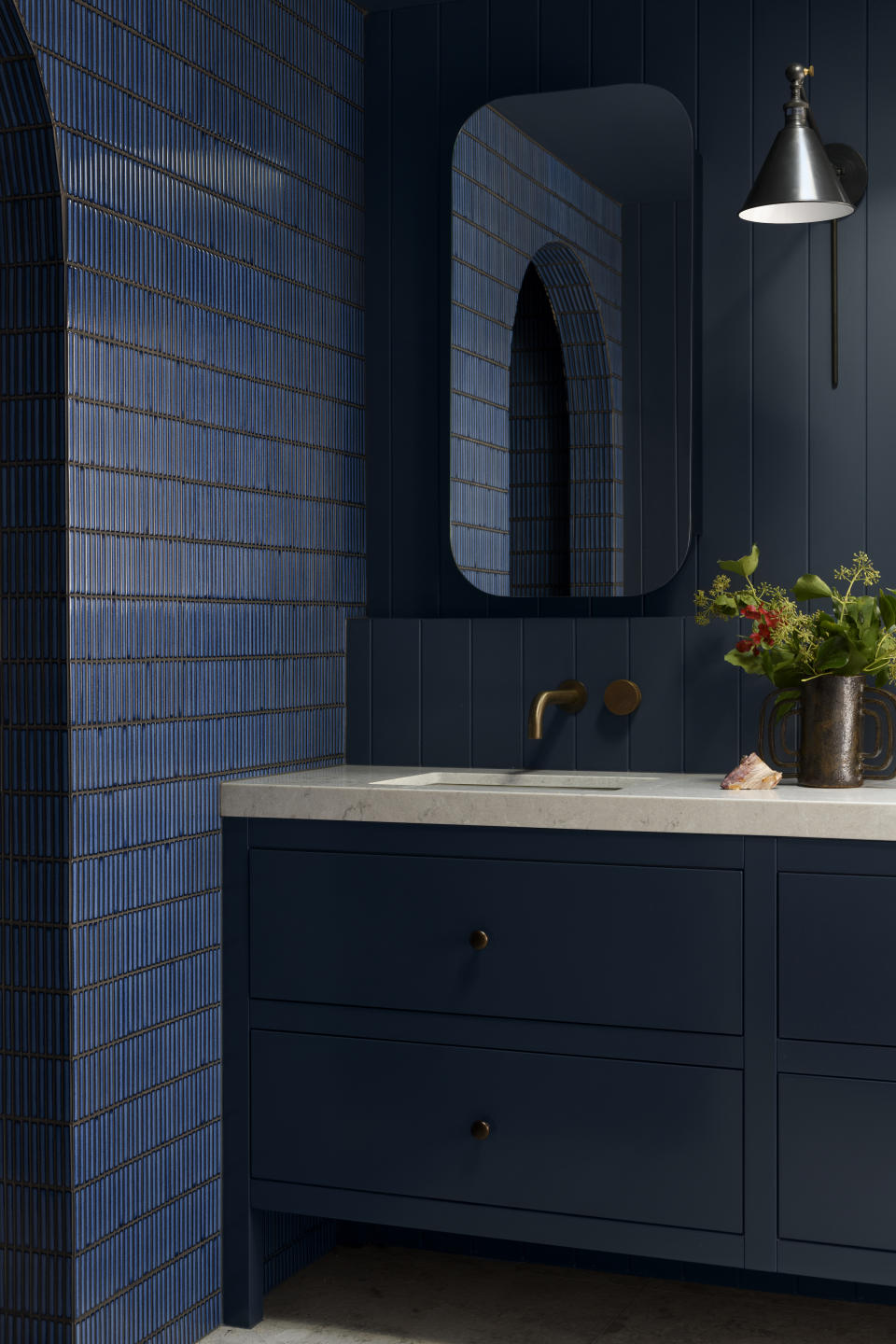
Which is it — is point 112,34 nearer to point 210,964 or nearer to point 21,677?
point 21,677

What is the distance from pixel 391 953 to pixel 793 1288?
3.16ft

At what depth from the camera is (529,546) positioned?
298 cm

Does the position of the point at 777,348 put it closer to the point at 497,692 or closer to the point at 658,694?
the point at 658,694

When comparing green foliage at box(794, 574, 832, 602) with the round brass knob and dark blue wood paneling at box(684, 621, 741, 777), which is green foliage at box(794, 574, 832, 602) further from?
the round brass knob

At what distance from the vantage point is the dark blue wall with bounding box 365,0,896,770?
2.78m

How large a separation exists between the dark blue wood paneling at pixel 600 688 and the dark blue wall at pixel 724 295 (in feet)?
0.09

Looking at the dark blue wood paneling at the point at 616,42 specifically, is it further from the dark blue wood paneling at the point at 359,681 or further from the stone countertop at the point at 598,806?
the stone countertop at the point at 598,806

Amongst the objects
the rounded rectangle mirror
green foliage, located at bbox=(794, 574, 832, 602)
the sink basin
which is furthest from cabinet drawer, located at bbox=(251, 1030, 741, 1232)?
the rounded rectangle mirror

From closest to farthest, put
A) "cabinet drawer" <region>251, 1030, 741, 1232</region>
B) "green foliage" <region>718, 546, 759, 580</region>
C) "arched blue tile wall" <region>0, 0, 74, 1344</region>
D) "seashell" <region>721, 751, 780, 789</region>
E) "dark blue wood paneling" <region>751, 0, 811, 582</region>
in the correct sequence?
"arched blue tile wall" <region>0, 0, 74, 1344</region>, "cabinet drawer" <region>251, 1030, 741, 1232</region>, "seashell" <region>721, 751, 780, 789</region>, "green foliage" <region>718, 546, 759, 580</region>, "dark blue wood paneling" <region>751, 0, 811, 582</region>

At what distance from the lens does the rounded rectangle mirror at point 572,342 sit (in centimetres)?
287

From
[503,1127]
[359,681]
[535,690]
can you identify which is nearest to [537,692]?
[535,690]

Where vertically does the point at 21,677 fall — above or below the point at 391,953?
above

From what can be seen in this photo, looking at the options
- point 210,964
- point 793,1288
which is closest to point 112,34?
point 210,964

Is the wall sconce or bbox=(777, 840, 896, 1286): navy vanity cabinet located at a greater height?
the wall sconce
